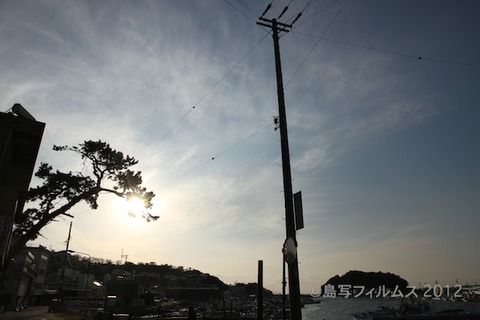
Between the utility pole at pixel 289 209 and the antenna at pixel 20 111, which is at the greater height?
the antenna at pixel 20 111

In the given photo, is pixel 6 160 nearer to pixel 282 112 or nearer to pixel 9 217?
pixel 9 217

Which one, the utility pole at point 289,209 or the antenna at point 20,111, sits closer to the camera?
the utility pole at point 289,209

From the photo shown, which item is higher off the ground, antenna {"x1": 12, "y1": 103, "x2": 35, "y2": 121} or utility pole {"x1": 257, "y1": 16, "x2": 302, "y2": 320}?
antenna {"x1": 12, "y1": 103, "x2": 35, "y2": 121}

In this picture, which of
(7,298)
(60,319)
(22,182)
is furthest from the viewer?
(7,298)

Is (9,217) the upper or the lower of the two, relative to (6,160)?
lower

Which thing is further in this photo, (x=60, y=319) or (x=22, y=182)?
(x=60, y=319)

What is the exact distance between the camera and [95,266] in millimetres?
131625

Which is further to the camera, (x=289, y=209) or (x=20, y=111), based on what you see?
(x=20, y=111)

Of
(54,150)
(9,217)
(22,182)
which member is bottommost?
(9,217)

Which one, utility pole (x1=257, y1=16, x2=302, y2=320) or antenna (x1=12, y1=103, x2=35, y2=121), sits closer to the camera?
utility pole (x1=257, y1=16, x2=302, y2=320)

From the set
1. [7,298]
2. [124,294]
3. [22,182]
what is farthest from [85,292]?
[22,182]

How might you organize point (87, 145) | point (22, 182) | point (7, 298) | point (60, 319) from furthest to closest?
point (7, 298), point (60, 319), point (87, 145), point (22, 182)

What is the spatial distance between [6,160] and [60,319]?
2355cm

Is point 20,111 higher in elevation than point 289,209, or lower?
higher
